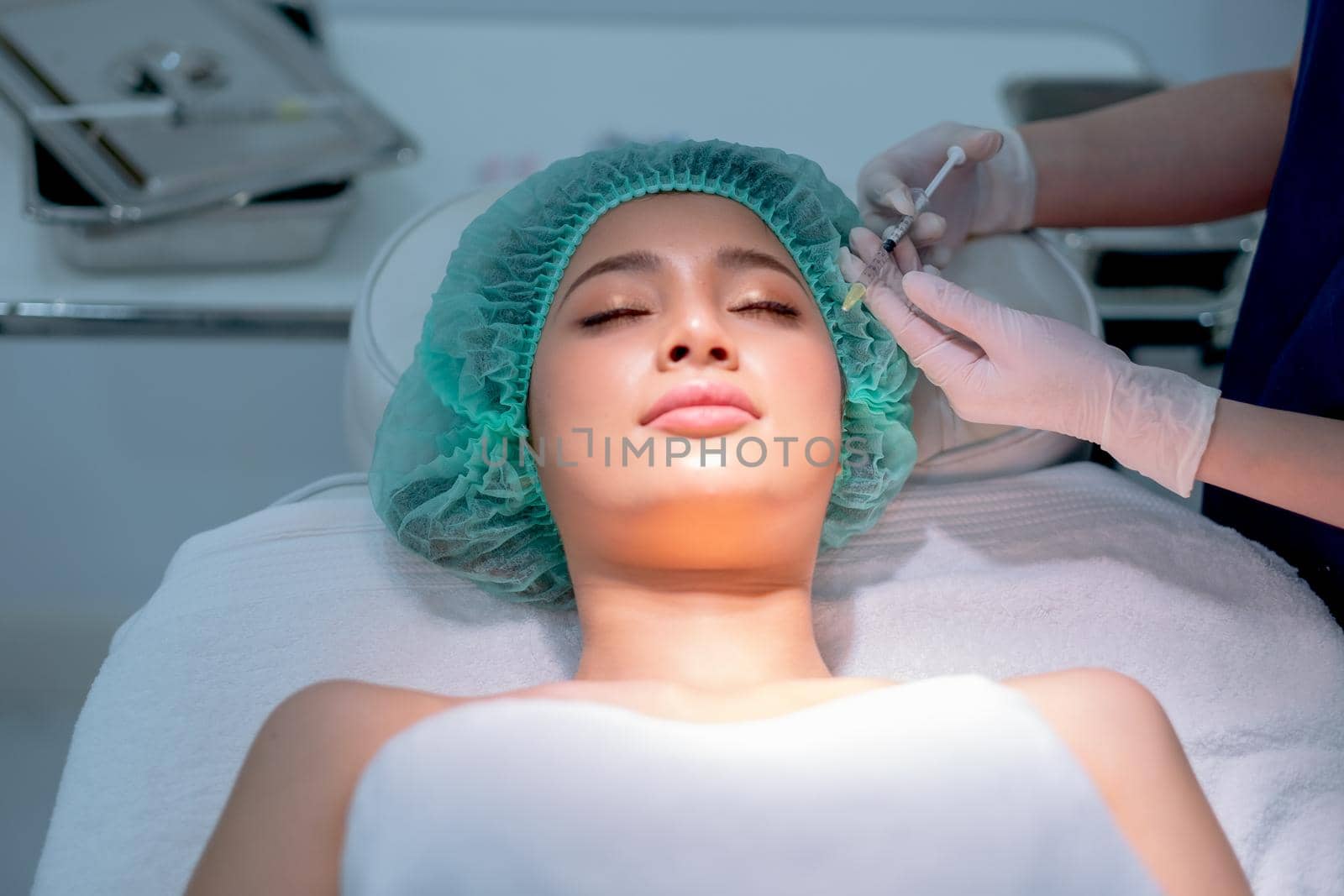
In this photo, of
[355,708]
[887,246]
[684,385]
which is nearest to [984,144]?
[887,246]

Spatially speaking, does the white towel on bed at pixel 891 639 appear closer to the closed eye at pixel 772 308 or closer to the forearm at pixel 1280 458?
the forearm at pixel 1280 458

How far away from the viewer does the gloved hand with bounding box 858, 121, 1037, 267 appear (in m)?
1.55

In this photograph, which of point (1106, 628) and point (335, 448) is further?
point (335, 448)

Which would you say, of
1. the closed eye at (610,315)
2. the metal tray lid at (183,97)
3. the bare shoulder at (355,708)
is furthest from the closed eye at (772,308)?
the metal tray lid at (183,97)

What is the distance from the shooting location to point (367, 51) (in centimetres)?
242

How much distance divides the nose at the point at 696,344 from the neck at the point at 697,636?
22cm

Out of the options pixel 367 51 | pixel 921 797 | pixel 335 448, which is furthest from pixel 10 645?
pixel 921 797

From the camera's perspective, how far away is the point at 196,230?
1.95 metres

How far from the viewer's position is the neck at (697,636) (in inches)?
51.1

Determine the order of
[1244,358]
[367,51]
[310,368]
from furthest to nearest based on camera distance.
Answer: [367,51] < [310,368] < [1244,358]

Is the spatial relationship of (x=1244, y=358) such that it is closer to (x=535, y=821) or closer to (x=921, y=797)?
(x=921, y=797)

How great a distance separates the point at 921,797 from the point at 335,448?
1515 millimetres

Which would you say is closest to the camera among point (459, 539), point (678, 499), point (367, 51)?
point (678, 499)

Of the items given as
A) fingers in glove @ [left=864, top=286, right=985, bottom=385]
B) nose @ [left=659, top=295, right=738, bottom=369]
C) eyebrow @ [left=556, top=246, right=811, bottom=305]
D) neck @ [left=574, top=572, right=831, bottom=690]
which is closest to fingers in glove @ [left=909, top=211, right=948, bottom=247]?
fingers in glove @ [left=864, top=286, right=985, bottom=385]
